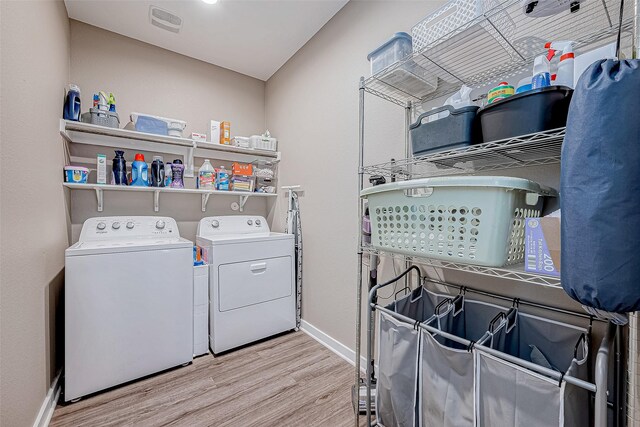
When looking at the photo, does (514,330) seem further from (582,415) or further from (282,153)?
(282,153)

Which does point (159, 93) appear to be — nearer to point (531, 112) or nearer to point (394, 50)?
point (394, 50)

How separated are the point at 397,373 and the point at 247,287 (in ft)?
4.53

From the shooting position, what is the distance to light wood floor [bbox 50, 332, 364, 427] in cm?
142

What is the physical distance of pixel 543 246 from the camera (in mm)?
777

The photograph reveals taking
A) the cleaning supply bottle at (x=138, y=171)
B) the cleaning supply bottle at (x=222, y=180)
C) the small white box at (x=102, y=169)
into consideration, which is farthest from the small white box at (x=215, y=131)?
the small white box at (x=102, y=169)

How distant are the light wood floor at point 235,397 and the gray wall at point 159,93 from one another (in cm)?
122

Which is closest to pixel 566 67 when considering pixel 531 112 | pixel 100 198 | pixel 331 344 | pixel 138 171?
pixel 531 112

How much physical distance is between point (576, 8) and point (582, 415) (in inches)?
50.5

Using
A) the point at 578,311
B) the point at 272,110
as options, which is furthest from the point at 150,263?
the point at 578,311

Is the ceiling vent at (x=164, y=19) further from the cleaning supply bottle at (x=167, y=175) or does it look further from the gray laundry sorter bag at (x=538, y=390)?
the gray laundry sorter bag at (x=538, y=390)

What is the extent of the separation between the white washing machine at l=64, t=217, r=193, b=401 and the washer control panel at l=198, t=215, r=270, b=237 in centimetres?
61

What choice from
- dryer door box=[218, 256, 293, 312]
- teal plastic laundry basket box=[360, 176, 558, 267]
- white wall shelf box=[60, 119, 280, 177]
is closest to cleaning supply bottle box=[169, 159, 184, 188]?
white wall shelf box=[60, 119, 280, 177]

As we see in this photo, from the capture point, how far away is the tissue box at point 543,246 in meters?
0.75

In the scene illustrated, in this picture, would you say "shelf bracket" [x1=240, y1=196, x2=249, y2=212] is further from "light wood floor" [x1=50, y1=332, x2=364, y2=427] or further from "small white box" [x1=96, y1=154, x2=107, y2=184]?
"light wood floor" [x1=50, y1=332, x2=364, y2=427]
